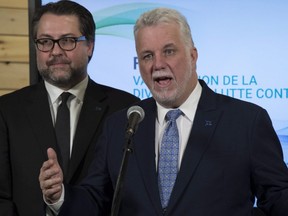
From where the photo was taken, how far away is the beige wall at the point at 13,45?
2.92 metres

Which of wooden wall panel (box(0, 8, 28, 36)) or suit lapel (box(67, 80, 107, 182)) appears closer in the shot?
suit lapel (box(67, 80, 107, 182))

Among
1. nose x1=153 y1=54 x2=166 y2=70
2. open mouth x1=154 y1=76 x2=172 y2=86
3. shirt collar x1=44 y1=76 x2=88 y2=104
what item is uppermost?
nose x1=153 y1=54 x2=166 y2=70

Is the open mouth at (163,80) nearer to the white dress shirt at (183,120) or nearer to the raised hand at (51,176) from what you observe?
the white dress shirt at (183,120)

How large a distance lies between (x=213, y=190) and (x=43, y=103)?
0.85 meters

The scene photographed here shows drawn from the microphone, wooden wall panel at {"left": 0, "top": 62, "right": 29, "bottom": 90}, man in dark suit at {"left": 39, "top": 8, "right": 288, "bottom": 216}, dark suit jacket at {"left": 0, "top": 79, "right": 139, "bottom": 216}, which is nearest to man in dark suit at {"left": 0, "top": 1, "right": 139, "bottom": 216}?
dark suit jacket at {"left": 0, "top": 79, "right": 139, "bottom": 216}

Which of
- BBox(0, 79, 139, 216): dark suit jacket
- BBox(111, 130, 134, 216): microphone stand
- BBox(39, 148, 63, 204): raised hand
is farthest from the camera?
BBox(0, 79, 139, 216): dark suit jacket

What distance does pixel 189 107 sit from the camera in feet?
6.66

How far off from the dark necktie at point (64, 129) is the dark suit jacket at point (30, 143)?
3 centimetres

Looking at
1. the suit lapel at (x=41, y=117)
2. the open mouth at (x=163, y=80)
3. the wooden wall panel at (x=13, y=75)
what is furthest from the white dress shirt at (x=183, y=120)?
the wooden wall panel at (x=13, y=75)

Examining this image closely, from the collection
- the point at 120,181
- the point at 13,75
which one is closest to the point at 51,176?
the point at 120,181

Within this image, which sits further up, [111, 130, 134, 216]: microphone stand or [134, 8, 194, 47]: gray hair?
[134, 8, 194, 47]: gray hair

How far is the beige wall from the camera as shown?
292cm

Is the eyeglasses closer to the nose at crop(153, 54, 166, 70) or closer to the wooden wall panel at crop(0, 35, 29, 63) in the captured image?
the nose at crop(153, 54, 166, 70)

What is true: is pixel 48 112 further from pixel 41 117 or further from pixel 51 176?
pixel 51 176
